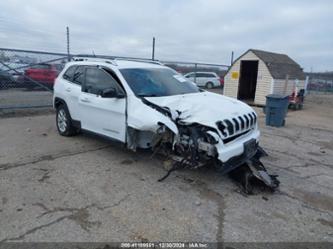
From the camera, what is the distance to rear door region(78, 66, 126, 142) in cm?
482

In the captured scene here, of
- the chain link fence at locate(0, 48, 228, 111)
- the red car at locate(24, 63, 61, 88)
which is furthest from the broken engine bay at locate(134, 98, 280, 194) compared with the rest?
the red car at locate(24, 63, 61, 88)

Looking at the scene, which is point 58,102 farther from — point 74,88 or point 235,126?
point 235,126

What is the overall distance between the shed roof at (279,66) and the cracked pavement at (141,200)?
9097 millimetres

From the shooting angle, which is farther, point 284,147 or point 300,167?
point 284,147

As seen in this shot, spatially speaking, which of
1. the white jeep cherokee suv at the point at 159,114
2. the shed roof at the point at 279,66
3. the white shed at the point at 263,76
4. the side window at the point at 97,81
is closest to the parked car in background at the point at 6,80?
the white jeep cherokee suv at the point at 159,114

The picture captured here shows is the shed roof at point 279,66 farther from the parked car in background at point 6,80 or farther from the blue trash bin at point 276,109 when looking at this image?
the parked car in background at point 6,80

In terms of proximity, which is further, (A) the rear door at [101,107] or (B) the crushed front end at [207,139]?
(A) the rear door at [101,107]

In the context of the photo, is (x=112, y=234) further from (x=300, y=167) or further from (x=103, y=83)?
(x=300, y=167)

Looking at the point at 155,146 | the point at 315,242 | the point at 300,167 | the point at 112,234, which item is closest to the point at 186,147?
the point at 155,146

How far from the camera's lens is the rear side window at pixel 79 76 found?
19.4ft

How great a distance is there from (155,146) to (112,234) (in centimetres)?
170

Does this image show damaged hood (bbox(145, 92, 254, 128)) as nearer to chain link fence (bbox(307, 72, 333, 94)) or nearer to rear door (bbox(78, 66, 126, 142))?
rear door (bbox(78, 66, 126, 142))

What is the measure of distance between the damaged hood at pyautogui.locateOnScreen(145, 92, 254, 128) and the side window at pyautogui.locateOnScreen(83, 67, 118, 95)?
0.98 metres

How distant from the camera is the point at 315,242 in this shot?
295 cm
